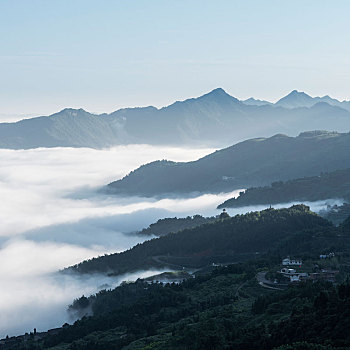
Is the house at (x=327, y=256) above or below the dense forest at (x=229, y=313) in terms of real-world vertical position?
above

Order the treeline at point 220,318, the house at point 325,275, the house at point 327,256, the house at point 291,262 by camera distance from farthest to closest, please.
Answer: the house at point 327,256 → the house at point 291,262 → the house at point 325,275 → the treeline at point 220,318

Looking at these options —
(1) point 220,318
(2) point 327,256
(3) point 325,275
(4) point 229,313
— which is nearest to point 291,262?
(2) point 327,256

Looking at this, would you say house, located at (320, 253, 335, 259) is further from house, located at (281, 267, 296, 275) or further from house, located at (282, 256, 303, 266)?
house, located at (281, 267, 296, 275)

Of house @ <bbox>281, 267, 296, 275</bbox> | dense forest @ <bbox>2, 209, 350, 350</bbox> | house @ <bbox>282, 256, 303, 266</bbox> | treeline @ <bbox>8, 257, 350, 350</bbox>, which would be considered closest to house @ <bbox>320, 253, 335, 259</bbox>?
dense forest @ <bbox>2, 209, 350, 350</bbox>

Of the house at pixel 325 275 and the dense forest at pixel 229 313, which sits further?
the house at pixel 325 275

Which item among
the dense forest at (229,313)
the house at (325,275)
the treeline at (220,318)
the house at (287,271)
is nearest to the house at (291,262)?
the dense forest at (229,313)

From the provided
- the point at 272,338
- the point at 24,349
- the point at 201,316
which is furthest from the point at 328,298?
the point at 24,349

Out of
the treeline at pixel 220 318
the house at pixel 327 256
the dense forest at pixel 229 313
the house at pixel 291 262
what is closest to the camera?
the treeline at pixel 220 318

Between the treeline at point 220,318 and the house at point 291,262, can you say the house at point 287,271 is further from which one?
the house at point 291,262

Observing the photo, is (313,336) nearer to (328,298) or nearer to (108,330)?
(328,298)

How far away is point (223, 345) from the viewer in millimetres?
93750

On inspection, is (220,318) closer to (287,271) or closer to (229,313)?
(229,313)

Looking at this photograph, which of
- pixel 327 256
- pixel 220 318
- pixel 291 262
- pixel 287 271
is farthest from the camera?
pixel 327 256

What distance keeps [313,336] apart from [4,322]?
135m
